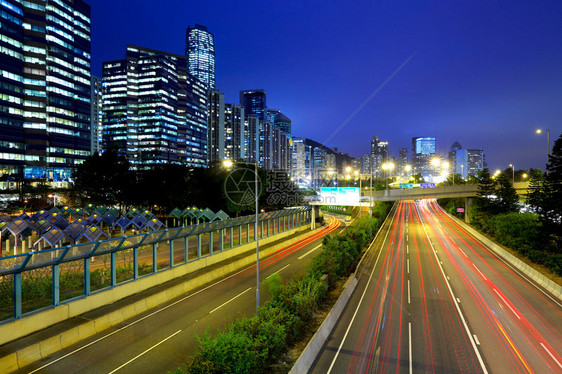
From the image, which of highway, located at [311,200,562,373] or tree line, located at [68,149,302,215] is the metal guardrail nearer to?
highway, located at [311,200,562,373]

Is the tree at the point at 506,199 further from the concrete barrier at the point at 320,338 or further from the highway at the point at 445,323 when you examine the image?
the concrete barrier at the point at 320,338

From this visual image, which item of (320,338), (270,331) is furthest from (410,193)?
(270,331)

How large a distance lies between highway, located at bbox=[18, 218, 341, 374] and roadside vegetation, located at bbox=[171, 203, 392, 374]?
1.10 metres

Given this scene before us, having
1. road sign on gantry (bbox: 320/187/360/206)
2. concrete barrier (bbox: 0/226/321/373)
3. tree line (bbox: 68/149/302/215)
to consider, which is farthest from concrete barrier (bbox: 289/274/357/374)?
tree line (bbox: 68/149/302/215)

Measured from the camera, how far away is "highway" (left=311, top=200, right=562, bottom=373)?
11.8m

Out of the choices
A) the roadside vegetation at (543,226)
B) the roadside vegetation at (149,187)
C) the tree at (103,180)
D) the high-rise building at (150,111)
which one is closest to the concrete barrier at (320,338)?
the roadside vegetation at (543,226)

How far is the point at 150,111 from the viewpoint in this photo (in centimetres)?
15112

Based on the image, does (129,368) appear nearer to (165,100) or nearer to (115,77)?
(165,100)

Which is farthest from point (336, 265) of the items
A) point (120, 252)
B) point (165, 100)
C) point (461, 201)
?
point (165, 100)

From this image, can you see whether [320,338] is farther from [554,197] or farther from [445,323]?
[554,197]

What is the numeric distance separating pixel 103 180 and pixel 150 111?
108m

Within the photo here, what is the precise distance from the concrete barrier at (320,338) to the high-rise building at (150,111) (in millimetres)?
138603

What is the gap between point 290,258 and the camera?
→ 1190 inches

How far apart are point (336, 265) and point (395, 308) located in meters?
4.84
